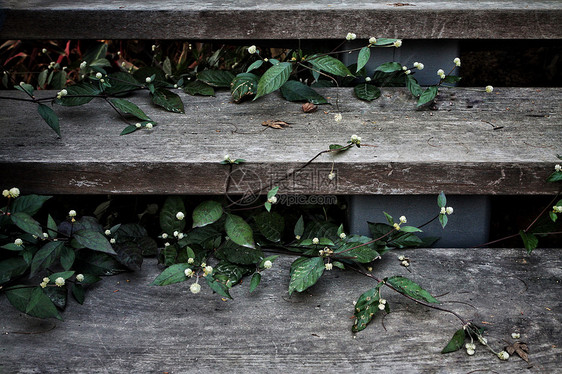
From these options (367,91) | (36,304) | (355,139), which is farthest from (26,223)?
(367,91)

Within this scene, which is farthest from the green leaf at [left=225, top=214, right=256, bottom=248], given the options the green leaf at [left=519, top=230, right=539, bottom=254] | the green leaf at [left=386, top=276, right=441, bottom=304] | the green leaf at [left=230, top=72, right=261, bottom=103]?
the green leaf at [left=519, top=230, right=539, bottom=254]

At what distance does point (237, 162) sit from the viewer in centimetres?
106

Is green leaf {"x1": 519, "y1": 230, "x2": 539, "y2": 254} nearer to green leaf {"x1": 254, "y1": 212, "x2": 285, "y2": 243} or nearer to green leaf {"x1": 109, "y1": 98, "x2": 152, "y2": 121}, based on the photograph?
green leaf {"x1": 254, "y1": 212, "x2": 285, "y2": 243}

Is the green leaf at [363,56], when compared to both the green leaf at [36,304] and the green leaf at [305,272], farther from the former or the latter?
the green leaf at [36,304]

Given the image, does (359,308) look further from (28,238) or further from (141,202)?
(141,202)

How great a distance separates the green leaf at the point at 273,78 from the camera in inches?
49.4

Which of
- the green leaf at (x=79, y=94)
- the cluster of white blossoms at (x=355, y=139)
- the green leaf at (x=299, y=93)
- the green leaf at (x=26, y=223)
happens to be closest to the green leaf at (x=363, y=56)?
the green leaf at (x=299, y=93)

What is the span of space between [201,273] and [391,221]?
470 mm

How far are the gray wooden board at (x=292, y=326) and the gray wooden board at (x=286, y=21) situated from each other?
702 mm

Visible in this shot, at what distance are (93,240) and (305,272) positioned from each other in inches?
18.5

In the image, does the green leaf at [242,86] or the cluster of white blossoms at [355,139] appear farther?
the green leaf at [242,86]

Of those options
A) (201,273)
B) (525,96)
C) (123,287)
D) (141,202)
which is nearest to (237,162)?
(201,273)

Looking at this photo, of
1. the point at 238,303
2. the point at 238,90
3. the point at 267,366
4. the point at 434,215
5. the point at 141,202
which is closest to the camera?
the point at 267,366

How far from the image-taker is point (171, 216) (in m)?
1.20
